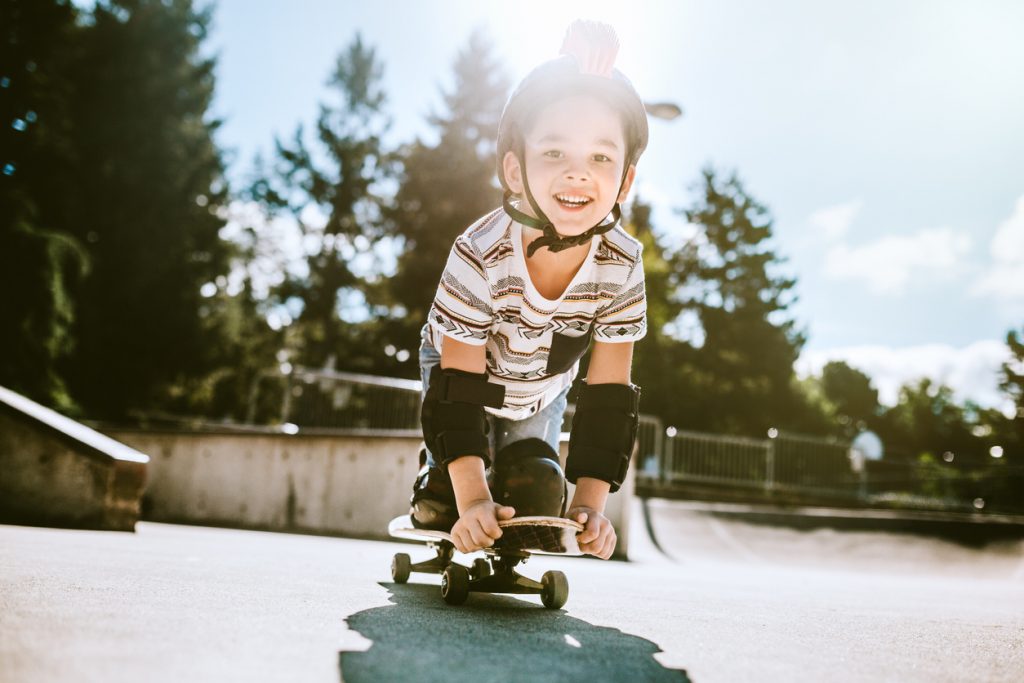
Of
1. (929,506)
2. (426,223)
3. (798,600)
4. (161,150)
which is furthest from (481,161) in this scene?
(798,600)

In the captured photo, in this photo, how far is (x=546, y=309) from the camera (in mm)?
2225

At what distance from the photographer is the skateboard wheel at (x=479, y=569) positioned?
250cm

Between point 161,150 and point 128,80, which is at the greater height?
point 128,80

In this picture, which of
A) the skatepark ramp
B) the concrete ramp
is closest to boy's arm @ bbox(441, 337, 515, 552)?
the skatepark ramp

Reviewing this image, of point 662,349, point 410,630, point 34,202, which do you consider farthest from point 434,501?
point 662,349

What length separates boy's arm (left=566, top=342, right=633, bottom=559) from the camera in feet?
→ 6.40

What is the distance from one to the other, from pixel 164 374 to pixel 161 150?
7497mm

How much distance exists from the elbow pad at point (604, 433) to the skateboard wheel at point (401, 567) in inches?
35.2

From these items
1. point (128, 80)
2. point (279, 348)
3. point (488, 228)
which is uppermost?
point (128, 80)

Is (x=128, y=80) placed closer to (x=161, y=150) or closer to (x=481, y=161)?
(x=161, y=150)

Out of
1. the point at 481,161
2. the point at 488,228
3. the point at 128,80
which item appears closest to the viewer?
the point at 488,228

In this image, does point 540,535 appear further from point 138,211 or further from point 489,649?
point 138,211

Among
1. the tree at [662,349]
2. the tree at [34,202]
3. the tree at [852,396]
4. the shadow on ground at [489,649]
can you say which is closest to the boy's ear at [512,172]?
the shadow on ground at [489,649]

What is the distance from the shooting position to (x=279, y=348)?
31.4 m
